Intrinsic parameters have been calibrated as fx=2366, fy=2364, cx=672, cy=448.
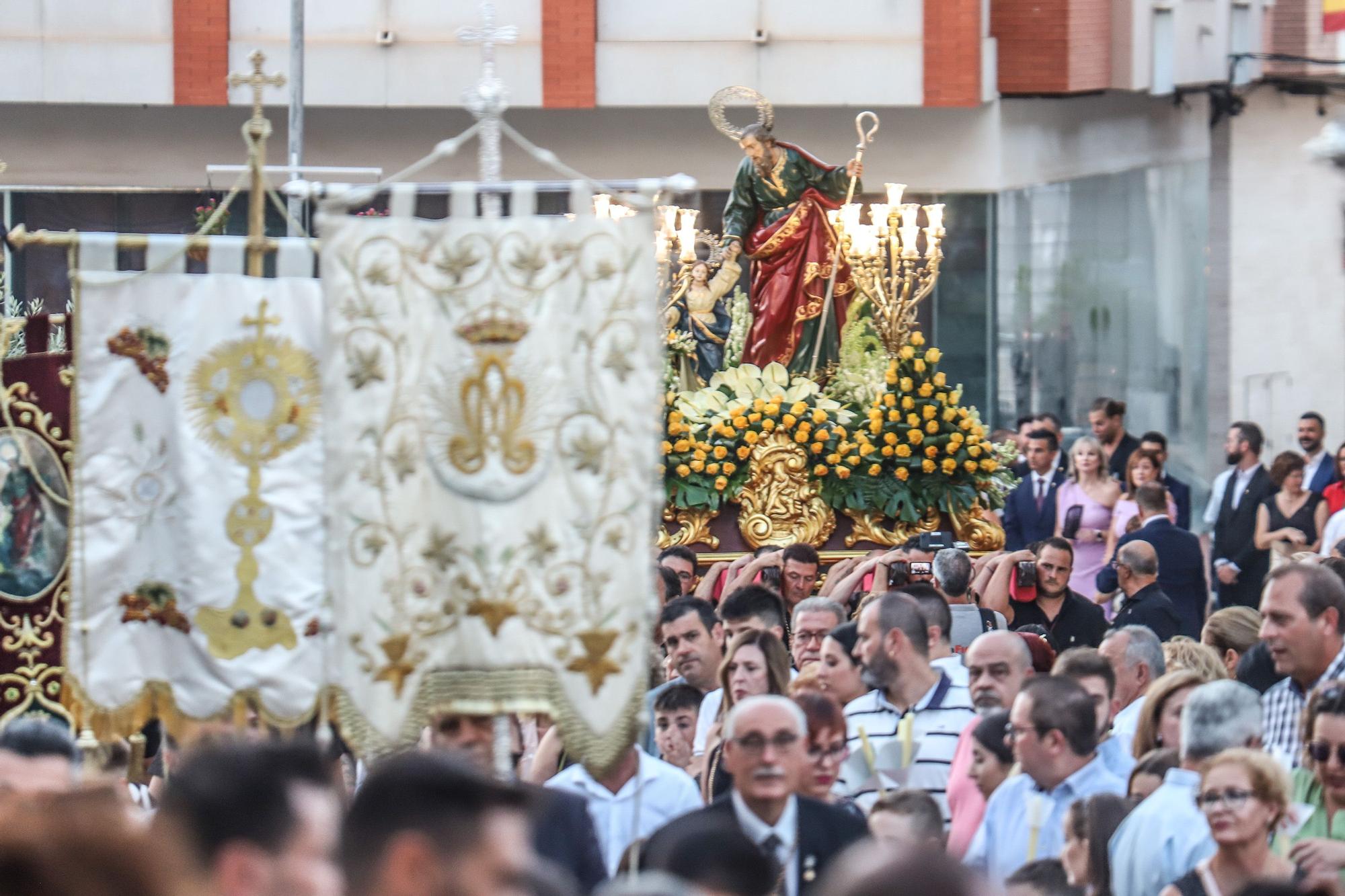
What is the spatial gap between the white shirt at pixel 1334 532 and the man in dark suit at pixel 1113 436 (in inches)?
102

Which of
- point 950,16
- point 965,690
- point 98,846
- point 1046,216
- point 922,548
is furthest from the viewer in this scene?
point 1046,216

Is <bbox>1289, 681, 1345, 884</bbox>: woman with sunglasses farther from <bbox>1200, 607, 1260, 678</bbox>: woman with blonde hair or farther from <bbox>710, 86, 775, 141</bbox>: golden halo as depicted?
<bbox>710, 86, 775, 141</bbox>: golden halo

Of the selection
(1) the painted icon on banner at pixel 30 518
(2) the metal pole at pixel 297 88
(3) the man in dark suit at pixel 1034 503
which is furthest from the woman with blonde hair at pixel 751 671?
(2) the metal pole at pixel 297 88

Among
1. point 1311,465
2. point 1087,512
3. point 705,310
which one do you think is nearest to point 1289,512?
point 1311,465

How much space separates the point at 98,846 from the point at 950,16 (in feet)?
67.9

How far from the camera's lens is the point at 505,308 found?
655 cm

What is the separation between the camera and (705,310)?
54.2 ft

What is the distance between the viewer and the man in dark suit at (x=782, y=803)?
6.59 m

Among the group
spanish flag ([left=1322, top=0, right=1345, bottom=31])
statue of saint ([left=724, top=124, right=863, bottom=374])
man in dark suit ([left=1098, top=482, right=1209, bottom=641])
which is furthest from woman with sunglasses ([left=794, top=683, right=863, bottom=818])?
statue of saint ([left=724, top=124, right=863, bottom=374])

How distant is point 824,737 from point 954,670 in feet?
4.51

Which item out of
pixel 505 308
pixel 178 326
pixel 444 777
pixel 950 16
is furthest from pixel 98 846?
pixel 950 16

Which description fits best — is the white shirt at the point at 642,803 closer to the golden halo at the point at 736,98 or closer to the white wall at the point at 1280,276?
the golden halo at the point at 736,98

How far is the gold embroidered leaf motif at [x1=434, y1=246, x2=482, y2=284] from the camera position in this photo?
21.5 ft

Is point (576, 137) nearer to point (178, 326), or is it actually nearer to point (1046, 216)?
point (1046, 216)
